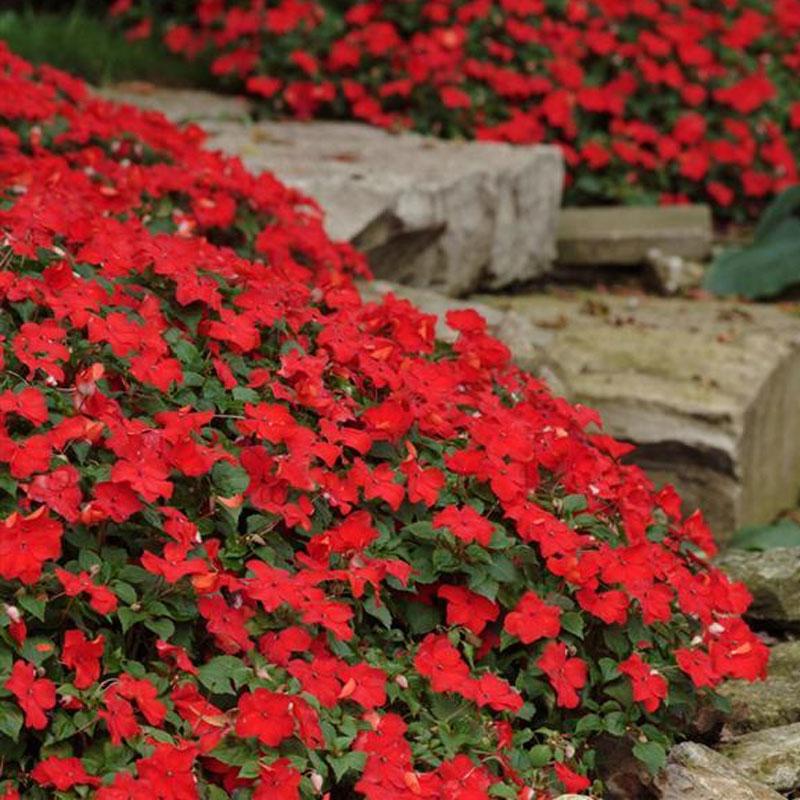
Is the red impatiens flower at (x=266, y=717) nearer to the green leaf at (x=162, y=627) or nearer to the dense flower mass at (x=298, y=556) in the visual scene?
the dense flower mass at (x=298, y=556)

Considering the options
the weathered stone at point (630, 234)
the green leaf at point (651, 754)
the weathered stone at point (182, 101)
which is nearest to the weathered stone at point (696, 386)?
the weathered stone at point (630, 234)

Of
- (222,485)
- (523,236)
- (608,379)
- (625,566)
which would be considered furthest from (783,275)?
(222,485)

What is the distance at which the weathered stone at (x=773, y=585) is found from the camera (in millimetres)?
3619

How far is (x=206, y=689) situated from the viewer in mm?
2457

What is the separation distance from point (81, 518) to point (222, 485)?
0.26 metres

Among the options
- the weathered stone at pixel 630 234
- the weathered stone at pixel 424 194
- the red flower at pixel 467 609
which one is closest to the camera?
the red flower at pixel 467 609

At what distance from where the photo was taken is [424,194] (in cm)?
525

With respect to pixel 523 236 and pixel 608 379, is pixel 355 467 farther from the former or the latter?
pixel 523 236

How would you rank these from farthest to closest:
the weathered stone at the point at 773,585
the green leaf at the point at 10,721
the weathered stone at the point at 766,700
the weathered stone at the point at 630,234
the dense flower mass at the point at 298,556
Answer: the weathered stone at the point at 630,234 < the weathered stone at the point at 773,585 < the weathered stone at the point at 766,700 < the dense flower mass at the point at 298,556 < the green leaf at the point at 10,721

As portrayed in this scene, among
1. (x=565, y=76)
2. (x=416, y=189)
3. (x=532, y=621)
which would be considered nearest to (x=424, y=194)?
(x=416, y=189)

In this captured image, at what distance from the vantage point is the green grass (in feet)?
21.0

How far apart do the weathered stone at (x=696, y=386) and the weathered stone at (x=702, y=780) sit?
1.68m

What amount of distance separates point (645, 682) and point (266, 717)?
662 millimetres

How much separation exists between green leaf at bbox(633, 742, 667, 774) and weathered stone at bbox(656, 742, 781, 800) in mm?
84
